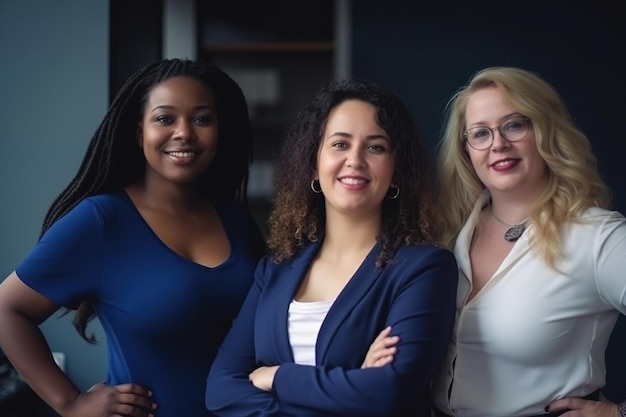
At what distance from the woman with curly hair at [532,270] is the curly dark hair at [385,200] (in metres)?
0.19

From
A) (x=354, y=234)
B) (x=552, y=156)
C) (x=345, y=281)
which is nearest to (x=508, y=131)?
(x=552, y=156)

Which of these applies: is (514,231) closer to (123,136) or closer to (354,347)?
(354,347)

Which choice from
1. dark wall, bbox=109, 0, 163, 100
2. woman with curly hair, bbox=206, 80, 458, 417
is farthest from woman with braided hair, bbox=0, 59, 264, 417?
dark wall, bbox=109, 0, 163, 100

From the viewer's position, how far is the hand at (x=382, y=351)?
169cm

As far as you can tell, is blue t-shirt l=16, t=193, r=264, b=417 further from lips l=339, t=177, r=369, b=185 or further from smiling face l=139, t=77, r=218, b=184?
lips l=339, t=177, r=369, b=185

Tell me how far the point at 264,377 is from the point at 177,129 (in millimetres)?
772

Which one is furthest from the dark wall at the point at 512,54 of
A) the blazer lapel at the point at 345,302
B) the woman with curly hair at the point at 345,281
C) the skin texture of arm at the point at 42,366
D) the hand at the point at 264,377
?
the skin texture of arm at the point at 42,366

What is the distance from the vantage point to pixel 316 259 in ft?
6.70

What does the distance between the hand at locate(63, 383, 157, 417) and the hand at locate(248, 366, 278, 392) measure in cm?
34

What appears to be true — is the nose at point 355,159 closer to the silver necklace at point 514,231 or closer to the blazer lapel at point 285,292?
the blazer lapel at point 285,292

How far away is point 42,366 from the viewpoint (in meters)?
2.01

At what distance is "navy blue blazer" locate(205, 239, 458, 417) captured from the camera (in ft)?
5.52

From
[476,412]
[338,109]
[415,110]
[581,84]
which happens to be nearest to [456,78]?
[415,110]

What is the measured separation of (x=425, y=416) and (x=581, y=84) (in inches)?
104
